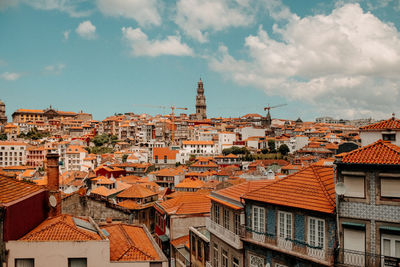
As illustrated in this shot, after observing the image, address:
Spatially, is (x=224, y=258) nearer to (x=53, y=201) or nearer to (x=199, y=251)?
(x=199, y=251)

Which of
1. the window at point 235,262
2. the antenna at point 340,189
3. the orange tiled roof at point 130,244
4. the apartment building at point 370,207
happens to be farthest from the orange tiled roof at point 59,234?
the apartment building at point 370,207

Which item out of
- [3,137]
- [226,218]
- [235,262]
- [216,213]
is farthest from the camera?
[3,137]

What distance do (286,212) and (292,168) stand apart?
201ft

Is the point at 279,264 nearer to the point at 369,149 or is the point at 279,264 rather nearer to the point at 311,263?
the point at 311,263

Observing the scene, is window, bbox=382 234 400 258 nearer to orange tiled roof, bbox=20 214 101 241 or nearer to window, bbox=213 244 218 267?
window, bbox=213 244 218 267

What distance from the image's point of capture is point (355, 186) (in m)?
12.1

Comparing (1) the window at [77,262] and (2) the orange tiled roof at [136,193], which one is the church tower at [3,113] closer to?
(2) the orange tiled roof at [136,193]

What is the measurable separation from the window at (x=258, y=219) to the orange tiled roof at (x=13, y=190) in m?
10.2

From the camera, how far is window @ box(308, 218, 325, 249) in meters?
12.7

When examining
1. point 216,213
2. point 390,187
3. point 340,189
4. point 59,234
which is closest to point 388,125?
point 390,187

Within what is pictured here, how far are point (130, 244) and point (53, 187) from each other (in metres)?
5.33

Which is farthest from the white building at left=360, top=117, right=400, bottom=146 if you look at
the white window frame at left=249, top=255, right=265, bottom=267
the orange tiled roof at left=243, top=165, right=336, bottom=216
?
the white window frame at left=249, top=255, right=265, bottom=267

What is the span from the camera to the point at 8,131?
16275cm

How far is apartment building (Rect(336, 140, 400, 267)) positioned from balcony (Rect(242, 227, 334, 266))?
597 mm
